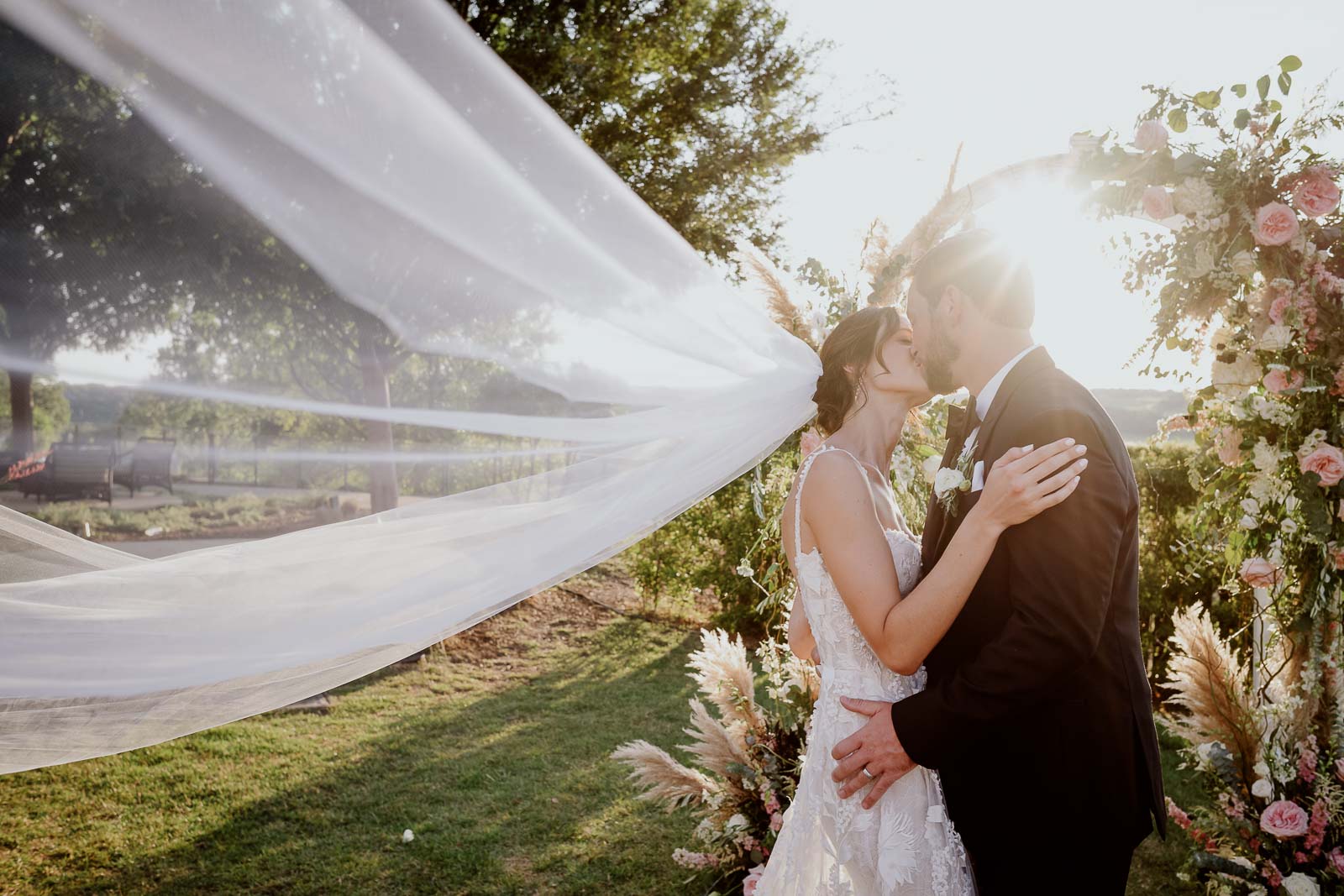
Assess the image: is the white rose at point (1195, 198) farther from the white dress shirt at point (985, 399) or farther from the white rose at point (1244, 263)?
the white dress shirt at point (985, 399)

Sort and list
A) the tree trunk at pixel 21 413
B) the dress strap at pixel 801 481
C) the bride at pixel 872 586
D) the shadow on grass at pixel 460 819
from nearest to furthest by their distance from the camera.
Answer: the tree trunk at pixel 21 413
the bride at pixel 872 586
the dress strap at pixel 801 481
the shadow on grass at pixel 460 819

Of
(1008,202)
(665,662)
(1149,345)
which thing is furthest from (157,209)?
(665,662)

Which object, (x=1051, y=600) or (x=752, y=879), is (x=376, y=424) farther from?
(x=752, y=879)

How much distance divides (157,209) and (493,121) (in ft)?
2.44

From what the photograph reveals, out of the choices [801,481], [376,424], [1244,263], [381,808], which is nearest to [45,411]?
[376,424]

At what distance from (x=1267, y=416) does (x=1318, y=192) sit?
0.84 metres

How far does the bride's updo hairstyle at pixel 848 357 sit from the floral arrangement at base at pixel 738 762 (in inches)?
56.3

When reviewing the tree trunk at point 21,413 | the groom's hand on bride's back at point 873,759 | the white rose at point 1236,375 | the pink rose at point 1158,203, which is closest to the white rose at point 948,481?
the groom's hand on bride's back at point 873,759

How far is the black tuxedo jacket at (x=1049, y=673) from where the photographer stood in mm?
2062

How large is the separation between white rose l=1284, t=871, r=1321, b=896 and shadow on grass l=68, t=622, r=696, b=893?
2739 mm

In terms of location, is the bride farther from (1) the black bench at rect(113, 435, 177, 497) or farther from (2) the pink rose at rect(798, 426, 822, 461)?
(1) the black bench at rect(113, 435, 177, 497)

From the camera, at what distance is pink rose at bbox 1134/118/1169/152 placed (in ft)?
10.5

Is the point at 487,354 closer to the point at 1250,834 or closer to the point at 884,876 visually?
the point at 884,876

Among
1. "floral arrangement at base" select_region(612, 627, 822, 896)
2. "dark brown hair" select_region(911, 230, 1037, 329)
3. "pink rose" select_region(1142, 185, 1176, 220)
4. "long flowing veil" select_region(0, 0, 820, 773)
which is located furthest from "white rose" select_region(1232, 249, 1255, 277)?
"floral arrangement at base" select_region(612, 627, 822, 896)
